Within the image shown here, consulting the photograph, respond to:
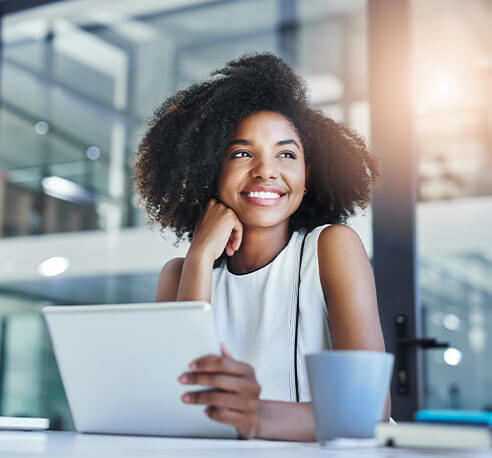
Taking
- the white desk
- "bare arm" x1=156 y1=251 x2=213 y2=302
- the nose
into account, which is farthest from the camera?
the nose

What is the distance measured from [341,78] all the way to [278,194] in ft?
4.08

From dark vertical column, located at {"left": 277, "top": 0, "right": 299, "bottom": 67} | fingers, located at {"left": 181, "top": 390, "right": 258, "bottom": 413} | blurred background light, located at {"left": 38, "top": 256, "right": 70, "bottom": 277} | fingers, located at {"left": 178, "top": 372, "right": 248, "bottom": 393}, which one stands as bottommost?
fingers, located at {"left": 181, "top": 390, "right": 258, "bottom": 413}

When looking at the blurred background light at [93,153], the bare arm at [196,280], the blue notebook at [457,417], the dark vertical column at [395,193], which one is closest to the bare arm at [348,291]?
the bare arm at [196,280]

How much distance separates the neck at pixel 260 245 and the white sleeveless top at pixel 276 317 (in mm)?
34

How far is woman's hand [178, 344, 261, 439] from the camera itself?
825 millimetres

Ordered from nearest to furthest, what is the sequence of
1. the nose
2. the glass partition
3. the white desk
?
1. the white desk
2. the nose
3. the glass partition

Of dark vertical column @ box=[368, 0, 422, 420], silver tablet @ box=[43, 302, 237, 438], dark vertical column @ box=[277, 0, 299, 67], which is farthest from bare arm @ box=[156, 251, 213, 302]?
dark vertical column @ box=[277, 0, 299, 67]

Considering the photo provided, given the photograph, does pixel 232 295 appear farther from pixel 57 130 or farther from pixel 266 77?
pixel 57 130

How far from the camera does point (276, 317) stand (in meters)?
1.46

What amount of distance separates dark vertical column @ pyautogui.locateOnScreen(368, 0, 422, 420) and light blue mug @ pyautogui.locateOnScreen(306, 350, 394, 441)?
1408 millimetres

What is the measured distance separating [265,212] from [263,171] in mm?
91

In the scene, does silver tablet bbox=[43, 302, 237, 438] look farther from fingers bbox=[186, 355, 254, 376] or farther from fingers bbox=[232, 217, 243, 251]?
fingers bbox=[232, 217, 243, 251]

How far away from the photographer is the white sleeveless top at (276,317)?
1.41 metres

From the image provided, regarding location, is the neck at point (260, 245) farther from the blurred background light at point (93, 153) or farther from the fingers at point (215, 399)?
the blurred background light at point (93, 153)
